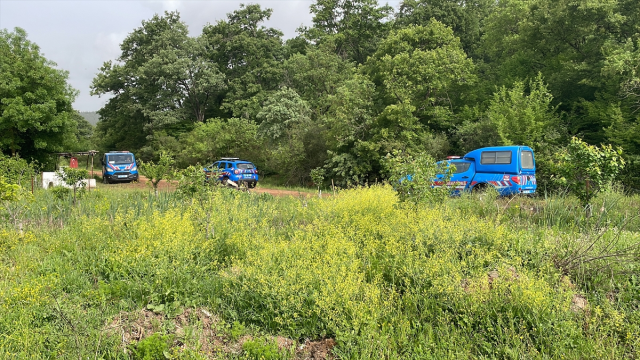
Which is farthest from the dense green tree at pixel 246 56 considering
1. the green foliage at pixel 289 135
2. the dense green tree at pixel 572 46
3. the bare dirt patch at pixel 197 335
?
the bare dirt patch at pixel 197 335

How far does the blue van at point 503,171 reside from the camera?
11914mm

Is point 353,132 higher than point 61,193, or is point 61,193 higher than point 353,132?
point 353,132

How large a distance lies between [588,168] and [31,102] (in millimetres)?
25498

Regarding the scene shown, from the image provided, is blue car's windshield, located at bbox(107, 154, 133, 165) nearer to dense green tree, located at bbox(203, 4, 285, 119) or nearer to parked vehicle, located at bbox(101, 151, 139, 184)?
parked vehicle, located at bbox(101, 151, 139, 184)

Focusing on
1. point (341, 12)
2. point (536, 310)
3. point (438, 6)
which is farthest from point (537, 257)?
point (341, 12)

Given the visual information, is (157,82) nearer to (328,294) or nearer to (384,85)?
(384,85)

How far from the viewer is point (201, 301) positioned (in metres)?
4.46

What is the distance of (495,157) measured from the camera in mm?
12594

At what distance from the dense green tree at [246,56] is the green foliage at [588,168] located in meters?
27.9

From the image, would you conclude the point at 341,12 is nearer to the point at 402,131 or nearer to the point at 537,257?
the point at 402,131

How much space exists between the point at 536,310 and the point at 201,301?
3.66 metres

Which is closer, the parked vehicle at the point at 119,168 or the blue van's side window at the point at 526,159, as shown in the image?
the blue van's side window at the point at 526,159

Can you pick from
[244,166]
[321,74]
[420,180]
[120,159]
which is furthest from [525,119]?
[120,159]

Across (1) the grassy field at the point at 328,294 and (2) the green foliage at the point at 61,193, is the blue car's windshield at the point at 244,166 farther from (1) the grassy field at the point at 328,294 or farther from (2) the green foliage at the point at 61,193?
(1) the grassy field at the point at 328,294
